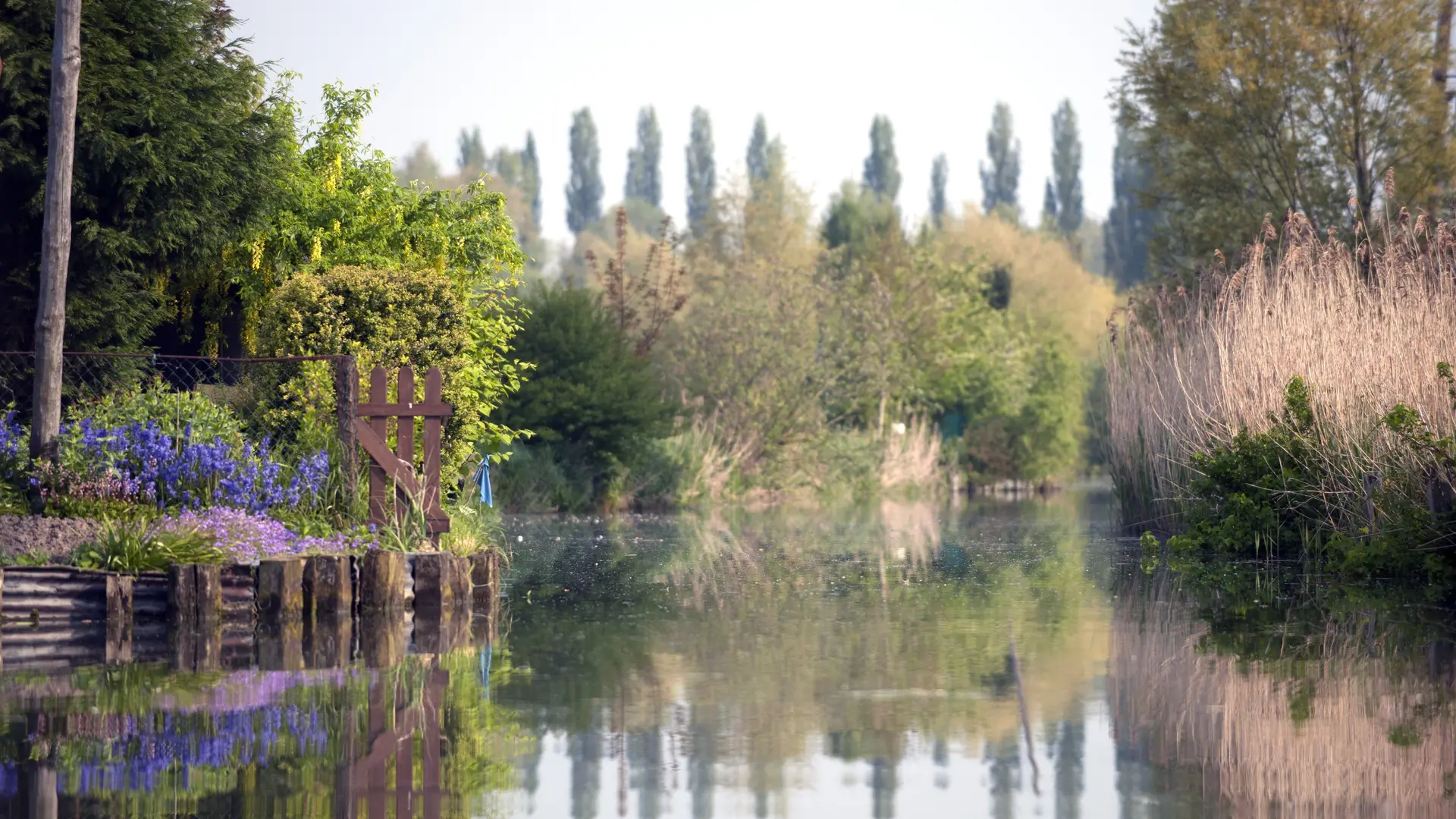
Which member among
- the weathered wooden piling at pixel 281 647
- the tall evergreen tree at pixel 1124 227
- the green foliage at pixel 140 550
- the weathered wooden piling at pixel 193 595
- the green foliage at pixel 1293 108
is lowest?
the weathered wooden piling at pixel 281 647

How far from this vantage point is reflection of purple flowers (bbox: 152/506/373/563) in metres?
12.9

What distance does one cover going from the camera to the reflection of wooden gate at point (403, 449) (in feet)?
46.6

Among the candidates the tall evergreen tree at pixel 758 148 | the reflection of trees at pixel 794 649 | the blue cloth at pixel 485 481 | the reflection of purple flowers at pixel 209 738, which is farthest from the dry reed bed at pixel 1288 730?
the tall evergreen tree at pixel 758 148

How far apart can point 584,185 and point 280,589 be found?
359 feet

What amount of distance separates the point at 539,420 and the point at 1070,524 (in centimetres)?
976

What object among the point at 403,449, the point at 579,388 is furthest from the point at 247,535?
the point at 579,388

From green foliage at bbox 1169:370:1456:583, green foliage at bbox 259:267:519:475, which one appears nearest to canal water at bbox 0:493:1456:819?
green foliage at bbox 1169:370:1456:583

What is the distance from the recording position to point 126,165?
17141mm

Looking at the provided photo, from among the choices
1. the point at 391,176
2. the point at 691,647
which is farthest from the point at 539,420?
the point at 691,647

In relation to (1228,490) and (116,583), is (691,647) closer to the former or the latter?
(116,583)

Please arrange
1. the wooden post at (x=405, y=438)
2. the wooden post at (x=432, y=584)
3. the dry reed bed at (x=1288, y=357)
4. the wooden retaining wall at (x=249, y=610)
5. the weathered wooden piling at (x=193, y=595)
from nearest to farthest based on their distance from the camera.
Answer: the wooden retaining wall at (x=249, y=610), the weathered wooden piling at (x=193, y=595), the wooden post at (x=432, y=584), the wooden post at (x=405, y=438), the dry reed bed at (x=1288, y=357)

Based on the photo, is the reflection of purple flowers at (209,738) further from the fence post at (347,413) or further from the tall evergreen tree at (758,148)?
the tall evergreen tree at (758,148)

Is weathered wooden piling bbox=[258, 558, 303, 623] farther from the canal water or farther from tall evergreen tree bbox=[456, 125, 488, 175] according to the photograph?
tall evergreen tree bbox=[456, 125, 488, 175]

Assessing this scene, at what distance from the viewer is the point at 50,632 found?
11.7 metres
